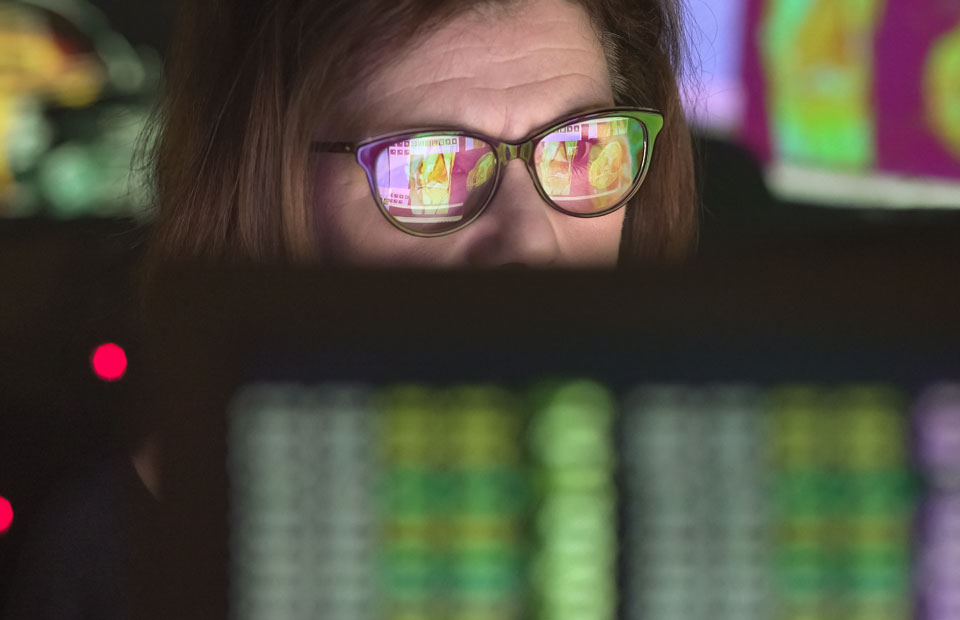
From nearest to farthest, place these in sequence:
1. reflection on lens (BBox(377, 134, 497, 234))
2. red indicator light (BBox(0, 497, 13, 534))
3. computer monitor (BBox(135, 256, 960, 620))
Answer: computer monitor (BBox(135, 256, 960, 620)), reflection on lens (BBox(377, 134, 497, 234)), red indicator light (BBox(0, 497, 13, 534))

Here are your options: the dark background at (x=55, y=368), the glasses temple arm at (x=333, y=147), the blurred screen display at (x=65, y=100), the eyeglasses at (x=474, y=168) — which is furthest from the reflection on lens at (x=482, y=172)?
the blurred screen display at (x=65, y=100)

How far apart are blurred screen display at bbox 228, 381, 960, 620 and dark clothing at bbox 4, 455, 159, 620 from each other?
602 millimetres

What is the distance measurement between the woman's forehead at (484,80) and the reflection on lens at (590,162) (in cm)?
3

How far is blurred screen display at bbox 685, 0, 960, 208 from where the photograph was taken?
122 inches

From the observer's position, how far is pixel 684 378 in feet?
1.30

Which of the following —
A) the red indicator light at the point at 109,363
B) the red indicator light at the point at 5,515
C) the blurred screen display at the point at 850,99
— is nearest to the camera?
the red indicator light at the point at 5,515

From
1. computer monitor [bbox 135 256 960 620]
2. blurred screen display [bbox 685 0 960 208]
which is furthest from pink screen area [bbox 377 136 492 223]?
blurred screen display [bbox 685 0 960 208]

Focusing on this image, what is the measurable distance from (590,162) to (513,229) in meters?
0.12

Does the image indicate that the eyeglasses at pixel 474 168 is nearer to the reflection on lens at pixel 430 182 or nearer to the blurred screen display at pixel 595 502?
the reflection on lens at pixel 430 182

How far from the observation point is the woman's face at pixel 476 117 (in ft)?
2.97

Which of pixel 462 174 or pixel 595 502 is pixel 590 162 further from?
pixel 595 502

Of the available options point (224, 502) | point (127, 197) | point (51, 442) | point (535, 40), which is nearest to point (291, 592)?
point (224, 502)

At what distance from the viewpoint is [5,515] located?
3.83 feet

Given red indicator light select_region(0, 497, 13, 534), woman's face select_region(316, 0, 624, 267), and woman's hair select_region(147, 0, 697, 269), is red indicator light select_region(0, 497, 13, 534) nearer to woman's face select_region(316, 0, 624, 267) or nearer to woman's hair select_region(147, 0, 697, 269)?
woman's hair select_region(147, 0, 697, 269)
